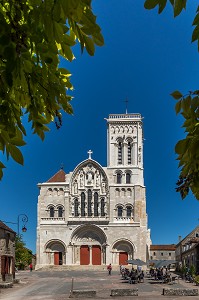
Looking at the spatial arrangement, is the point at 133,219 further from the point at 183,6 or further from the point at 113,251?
the point at 183,6

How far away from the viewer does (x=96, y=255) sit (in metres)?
61.6

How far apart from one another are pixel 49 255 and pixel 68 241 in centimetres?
332

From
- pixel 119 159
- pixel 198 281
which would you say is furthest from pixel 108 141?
pixel 198 281

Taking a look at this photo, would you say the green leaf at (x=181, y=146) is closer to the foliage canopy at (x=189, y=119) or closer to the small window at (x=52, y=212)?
the foliage canopy at (x=189, y=119)

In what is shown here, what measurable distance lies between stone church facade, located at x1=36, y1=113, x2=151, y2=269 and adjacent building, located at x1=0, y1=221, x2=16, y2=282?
24.7 meters

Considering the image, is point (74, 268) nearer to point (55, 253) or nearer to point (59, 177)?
point (55, 253)

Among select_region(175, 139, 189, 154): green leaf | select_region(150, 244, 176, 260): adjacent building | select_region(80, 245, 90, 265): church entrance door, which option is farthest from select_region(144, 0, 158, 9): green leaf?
select_region(150, 244, 176, 260): adjacent building

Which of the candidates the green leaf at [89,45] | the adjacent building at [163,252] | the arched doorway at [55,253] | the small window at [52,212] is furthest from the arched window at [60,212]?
the green leaf at [89,45]

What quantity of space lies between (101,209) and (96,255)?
6529mm

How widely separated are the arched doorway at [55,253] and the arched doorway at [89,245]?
182 cm

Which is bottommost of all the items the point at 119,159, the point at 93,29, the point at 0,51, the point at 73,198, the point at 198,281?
the point at 198,281

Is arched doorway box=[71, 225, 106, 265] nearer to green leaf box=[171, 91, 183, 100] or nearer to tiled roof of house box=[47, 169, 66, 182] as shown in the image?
tiled roof of house box=[47, 169, 66, 182]

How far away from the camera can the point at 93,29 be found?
3008 mm

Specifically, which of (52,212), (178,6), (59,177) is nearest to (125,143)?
(59,177)
